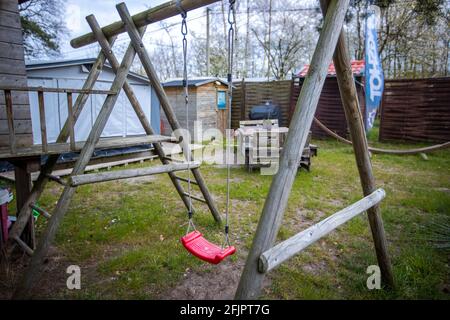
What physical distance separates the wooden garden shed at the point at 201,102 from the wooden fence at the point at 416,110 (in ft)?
20.2

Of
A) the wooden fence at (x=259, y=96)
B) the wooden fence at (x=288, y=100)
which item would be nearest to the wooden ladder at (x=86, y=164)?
the wooden fence at (x=288, y=100)

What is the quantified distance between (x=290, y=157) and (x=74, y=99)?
677cm

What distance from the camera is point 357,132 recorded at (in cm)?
196

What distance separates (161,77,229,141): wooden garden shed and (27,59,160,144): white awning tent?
121 inches

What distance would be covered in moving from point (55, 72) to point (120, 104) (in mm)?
1687

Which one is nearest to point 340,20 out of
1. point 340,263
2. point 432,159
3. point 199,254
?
point 199,254

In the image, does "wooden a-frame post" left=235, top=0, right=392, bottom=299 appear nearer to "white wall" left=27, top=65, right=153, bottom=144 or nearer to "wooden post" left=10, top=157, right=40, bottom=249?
"wooden post" left=10, top=157, right=40, bottom=249

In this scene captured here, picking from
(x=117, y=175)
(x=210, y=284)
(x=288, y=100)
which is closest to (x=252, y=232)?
(x=210, y=284)

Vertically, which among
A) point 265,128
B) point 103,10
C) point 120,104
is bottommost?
point 265,128

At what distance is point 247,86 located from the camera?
38.3ft

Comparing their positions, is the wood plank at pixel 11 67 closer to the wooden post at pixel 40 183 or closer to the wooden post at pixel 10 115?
the wooden post at pixel 40 183

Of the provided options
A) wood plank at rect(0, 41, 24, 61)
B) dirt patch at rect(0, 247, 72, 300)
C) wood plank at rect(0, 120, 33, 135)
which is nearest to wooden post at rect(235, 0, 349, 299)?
dirt patch at rect(0, 247, 72, 300)

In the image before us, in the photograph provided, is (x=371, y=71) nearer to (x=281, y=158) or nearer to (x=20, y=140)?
(x=281, y=158)
